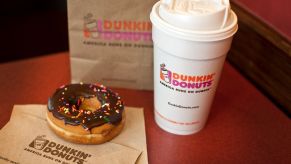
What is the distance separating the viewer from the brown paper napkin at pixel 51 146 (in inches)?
26.8

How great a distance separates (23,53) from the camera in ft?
4.85

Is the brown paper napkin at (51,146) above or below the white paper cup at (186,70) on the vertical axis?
below

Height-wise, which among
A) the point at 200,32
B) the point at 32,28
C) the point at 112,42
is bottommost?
the point at 32,28

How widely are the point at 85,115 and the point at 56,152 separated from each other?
0.31ft

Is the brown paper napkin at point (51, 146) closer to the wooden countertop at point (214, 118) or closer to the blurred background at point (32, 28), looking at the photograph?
the wooden countertop at point (214, 118)

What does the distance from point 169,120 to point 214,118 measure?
0.45ft

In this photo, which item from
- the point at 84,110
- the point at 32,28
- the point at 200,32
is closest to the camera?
the point at 200,32

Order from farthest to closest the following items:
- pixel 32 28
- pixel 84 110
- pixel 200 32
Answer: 1. pixel 32 28
2. pixel 84 110
3. pixel 200 32

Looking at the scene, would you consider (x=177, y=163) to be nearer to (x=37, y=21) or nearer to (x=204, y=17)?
(x=204, y=17)

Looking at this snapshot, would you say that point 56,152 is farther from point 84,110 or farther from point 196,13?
point 196,13

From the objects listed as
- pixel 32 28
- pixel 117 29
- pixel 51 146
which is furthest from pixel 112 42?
pixel 32 28

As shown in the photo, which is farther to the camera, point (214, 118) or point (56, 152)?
point (214, 118)

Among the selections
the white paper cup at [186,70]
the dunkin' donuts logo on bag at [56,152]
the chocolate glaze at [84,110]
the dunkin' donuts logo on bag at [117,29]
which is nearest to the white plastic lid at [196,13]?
the white paper cup at [186,70]

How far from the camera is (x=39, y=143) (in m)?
0.72
